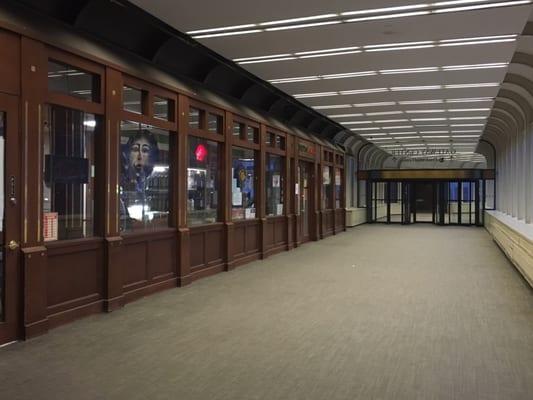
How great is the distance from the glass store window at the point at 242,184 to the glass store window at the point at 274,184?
775 mm

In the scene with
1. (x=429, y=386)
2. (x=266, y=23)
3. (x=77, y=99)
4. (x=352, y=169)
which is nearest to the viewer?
(x=429, y=386)

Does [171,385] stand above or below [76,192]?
below

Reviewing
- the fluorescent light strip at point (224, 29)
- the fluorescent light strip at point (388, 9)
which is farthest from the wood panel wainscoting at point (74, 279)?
the fluorescent light strip at point (388, 9)

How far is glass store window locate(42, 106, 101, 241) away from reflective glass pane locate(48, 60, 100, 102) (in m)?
0.20

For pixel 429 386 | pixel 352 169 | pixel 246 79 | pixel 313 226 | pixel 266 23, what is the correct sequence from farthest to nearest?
pixel 352 169 → pixel 313 226 → pixel 246 79 → pixel 266 23 → pixel 429 386

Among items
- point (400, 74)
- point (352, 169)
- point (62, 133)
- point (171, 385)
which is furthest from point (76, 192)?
point (352, 169)

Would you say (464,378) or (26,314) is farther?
(26,314)

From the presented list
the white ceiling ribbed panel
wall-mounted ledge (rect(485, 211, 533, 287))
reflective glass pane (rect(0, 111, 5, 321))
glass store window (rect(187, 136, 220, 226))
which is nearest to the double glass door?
the white ceiling ribbed panel

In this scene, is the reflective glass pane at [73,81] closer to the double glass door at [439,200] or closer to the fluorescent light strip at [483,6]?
the fluorescent light strip at [483,6]

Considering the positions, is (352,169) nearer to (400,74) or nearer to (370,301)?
(400,74)

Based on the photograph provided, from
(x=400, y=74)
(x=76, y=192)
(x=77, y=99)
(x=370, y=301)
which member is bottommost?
(x=370, y=301)

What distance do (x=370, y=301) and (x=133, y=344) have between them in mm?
3082

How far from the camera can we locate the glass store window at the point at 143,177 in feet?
21.1

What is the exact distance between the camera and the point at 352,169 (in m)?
21.6
